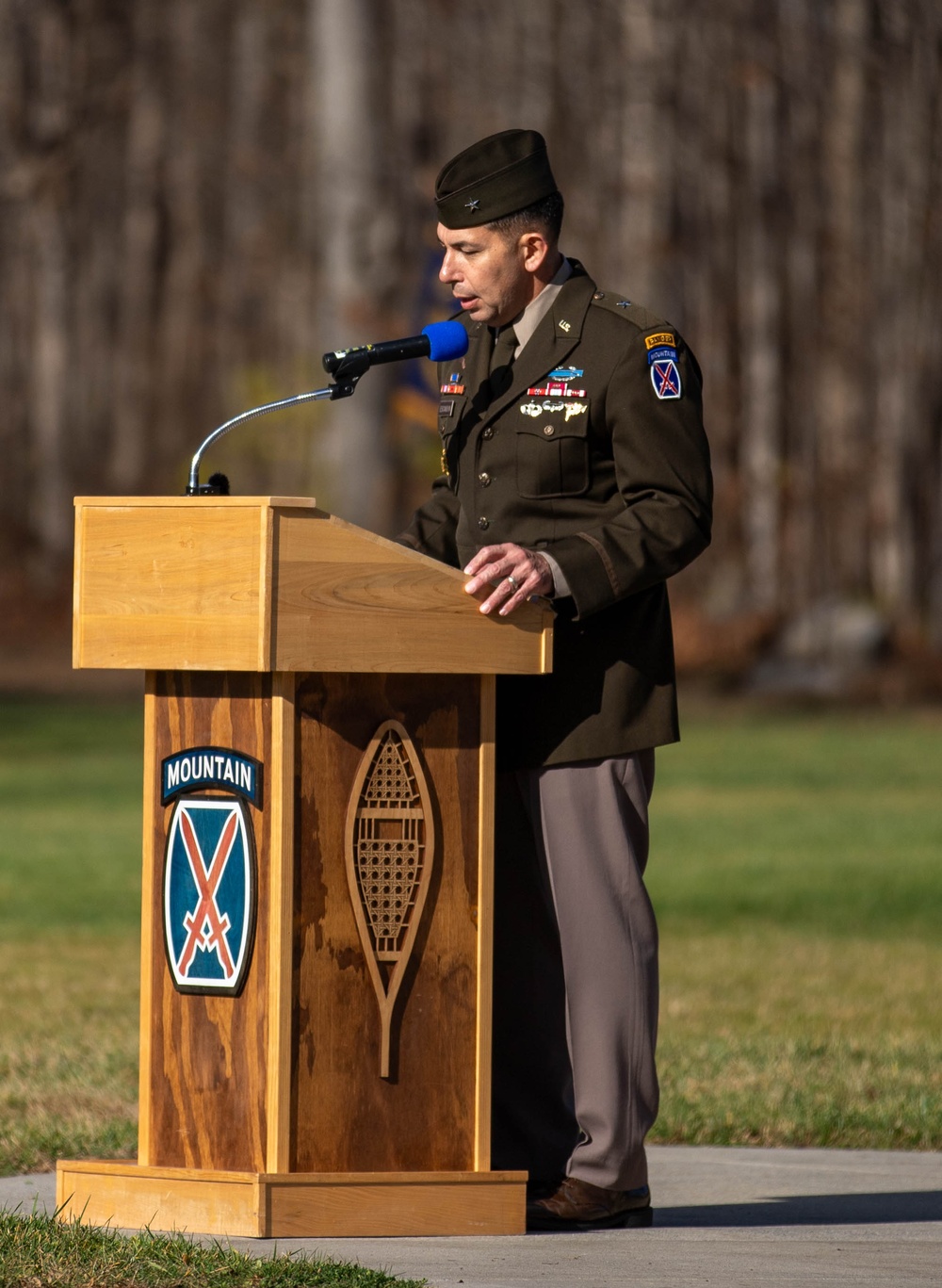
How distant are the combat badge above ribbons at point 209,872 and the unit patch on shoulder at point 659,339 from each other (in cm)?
115

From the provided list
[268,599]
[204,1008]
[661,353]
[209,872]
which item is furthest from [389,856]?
[661,353]

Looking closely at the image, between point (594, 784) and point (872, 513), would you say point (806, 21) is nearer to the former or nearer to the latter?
point (872, 513)

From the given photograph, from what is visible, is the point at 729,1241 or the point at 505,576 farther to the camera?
the point at 729,1241

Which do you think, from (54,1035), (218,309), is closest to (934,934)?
(54,1035)

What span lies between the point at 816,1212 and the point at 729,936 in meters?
6.54

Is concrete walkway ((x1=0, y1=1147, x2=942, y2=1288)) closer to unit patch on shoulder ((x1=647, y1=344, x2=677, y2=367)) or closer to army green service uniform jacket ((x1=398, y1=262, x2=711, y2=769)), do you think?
army green service uniform jacket ((x1=398, y1=262, x2=711, y2=769))

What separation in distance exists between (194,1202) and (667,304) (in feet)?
96.0

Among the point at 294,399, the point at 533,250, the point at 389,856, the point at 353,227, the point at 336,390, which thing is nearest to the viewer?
the point at 294,399

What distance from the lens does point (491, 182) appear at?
497 centimetres

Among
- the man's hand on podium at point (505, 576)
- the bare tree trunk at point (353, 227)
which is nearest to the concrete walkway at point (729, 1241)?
the man's hand on podium at point (505, 576)

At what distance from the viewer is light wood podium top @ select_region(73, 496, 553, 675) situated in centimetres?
463

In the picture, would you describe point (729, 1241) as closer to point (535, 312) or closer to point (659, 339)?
point (659, 339)

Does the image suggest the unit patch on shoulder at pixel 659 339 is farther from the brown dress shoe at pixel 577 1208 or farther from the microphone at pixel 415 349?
the brown dress shoe at pixel 577 1208

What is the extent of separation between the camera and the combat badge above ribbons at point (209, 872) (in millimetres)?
4719
